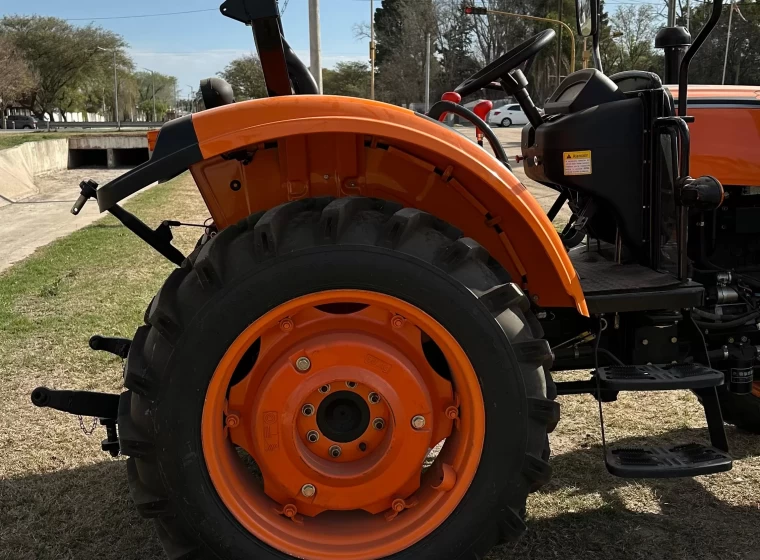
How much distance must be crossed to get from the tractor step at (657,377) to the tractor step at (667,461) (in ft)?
0.74

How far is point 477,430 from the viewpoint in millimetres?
1954

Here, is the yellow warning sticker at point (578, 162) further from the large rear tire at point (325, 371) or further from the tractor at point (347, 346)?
the large rear tire at point (325, 371)

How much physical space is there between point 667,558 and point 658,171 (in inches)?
52.5

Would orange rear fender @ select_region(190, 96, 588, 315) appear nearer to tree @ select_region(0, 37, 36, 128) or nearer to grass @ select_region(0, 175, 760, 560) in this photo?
grass @ select_region(0, 175, 760, 560)

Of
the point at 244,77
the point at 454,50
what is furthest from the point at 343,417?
the point at 454,50

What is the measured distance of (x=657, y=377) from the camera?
90.0 inches

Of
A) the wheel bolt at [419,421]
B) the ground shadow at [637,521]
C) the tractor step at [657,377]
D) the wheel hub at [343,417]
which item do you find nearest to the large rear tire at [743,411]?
the ground shadow at [637,521]

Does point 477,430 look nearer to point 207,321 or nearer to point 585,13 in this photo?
point 207,321

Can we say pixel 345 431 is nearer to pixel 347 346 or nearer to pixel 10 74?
pixel 347 346

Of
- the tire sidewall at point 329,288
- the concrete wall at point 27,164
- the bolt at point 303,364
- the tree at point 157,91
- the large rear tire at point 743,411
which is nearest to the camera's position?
the tire sidewall at point 329,288

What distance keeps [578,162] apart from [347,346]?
1.15 metres

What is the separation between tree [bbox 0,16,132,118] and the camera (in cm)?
5478

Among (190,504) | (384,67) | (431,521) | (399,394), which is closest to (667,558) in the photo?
(431,521)

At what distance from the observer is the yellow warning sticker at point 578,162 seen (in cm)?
252
